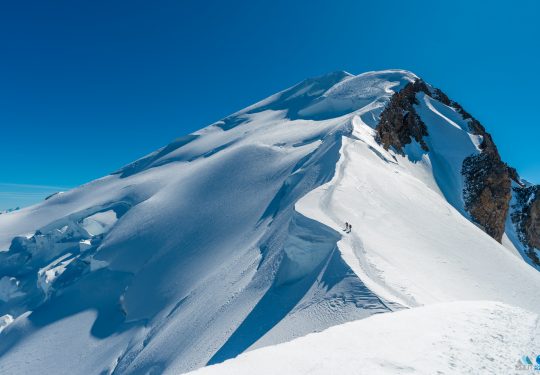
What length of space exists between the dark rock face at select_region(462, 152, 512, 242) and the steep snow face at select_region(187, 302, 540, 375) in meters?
33.1

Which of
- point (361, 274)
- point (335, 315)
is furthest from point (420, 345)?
point (361, 274)

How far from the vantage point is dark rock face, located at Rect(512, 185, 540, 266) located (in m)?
42.3

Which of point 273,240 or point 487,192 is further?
point 487,192

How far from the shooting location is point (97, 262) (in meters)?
39.2

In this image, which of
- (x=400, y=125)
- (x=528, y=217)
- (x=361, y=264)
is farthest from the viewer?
(x=528, y=217)

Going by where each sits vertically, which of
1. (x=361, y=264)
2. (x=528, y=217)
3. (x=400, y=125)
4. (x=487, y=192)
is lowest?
(x=361, y=264)

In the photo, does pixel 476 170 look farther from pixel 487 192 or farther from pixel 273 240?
pixel 273 240

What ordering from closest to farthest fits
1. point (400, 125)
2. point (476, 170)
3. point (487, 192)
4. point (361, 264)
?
point (361, 264), point (487, 192), point (476, 170), point (400, 125)

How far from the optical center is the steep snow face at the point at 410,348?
5.40 metres

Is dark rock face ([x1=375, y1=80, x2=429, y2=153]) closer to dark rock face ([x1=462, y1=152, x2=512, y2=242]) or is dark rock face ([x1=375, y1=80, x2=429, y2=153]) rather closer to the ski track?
dark rock face ([x1=462, y1=152, x2=512, y2=242])
